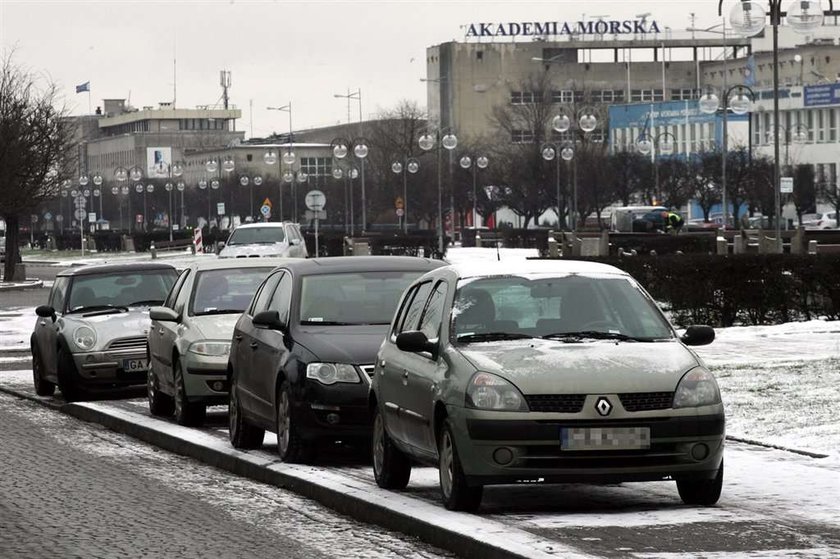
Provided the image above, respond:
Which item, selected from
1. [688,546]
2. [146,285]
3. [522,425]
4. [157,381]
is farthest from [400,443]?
[146,285]

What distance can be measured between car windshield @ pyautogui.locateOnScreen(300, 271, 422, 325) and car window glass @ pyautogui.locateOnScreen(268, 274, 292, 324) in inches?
4.6

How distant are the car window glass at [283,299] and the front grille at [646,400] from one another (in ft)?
14.8

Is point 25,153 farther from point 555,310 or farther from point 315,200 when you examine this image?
point 555,310

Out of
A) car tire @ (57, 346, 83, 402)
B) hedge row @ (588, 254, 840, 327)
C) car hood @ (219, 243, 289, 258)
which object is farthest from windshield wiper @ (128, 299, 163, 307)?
car hood @ (219, 243, 289, 258)

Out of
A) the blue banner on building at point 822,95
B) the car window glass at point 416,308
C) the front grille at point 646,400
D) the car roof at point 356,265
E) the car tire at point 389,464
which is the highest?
the blue banner on building at point 822,95

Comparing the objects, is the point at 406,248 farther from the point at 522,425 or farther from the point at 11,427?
the point at 522,425

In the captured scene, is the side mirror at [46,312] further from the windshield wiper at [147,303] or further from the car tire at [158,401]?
the car tire at [158,401]

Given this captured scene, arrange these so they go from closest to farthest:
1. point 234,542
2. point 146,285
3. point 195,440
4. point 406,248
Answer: point 234,542, point 195,440, point 146,285, point 406,248

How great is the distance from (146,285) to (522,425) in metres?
13.3

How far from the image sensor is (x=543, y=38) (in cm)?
18088

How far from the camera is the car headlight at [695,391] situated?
1071 centimetres

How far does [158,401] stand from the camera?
19.4m

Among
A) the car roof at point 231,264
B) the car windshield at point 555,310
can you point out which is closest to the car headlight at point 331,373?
the car windshield at point 555,310

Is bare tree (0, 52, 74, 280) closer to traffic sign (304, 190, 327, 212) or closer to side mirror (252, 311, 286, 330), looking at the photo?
traffic sign (304, 190, 327, 212)
